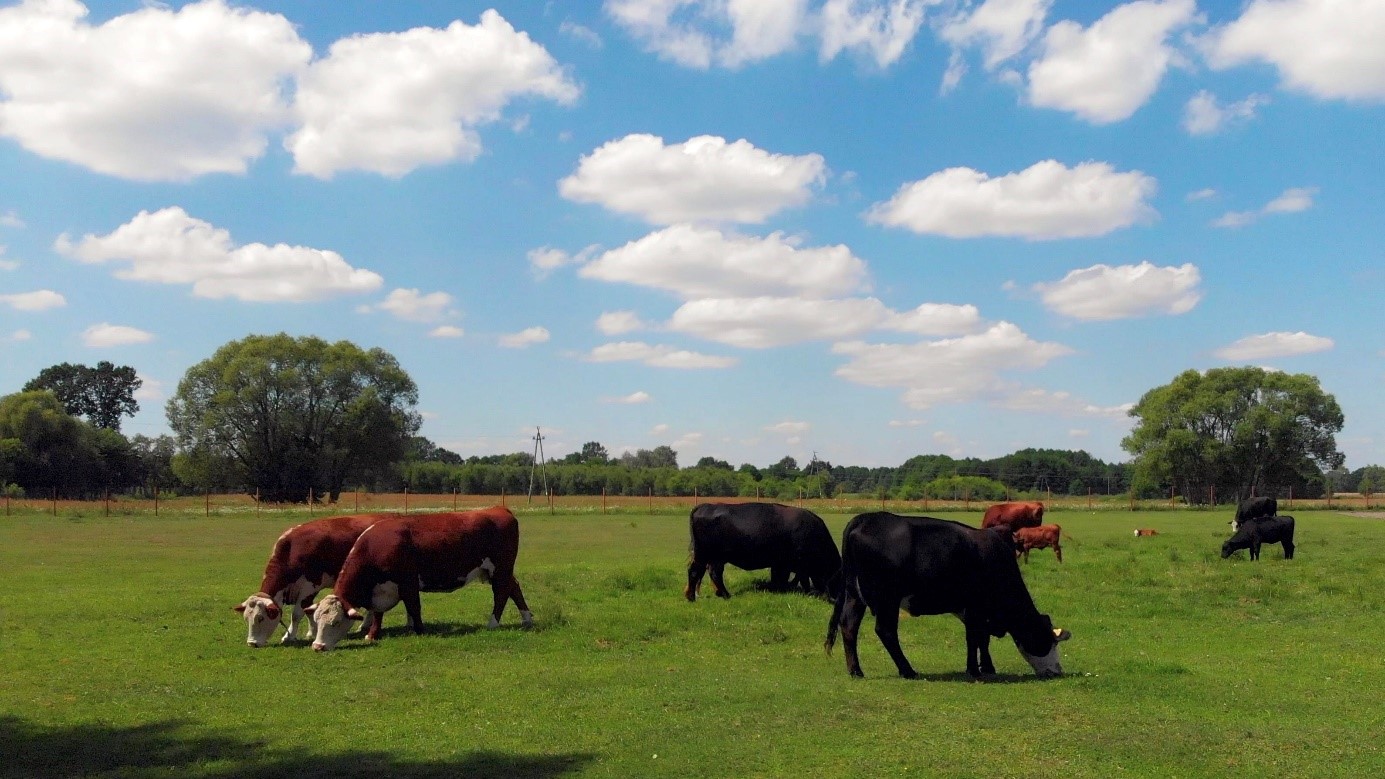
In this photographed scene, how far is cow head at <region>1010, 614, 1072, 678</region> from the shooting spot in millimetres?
12438

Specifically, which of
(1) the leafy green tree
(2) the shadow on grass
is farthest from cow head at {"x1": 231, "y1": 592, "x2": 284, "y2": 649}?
(1) the leafy green tree

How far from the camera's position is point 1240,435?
284 feet

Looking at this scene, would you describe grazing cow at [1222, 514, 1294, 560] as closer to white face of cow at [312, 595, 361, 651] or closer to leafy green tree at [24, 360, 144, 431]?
white face of cow at [312, 595, 361, 651]

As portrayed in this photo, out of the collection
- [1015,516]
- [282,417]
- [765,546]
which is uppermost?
[282,417]

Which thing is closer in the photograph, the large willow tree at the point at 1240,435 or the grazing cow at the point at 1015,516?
the grazing cow at the point at 1015,516

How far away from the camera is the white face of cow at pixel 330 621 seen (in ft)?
46.5

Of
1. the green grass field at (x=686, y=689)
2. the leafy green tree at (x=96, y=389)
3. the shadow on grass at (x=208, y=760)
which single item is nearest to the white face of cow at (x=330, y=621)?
the green grass field at (x=686, y=689)

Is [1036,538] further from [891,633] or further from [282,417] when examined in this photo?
[282,417]

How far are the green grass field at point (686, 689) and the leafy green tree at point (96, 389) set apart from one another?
370 ft

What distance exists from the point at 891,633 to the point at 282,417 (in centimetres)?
7402

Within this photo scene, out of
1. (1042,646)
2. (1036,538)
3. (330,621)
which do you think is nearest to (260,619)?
(330,621)

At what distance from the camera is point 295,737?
9523 mm

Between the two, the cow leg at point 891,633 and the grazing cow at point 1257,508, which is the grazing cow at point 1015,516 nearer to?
the grazing cow at point 1257,508

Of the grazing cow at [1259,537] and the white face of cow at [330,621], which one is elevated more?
the grazing cow at [1259,537]
